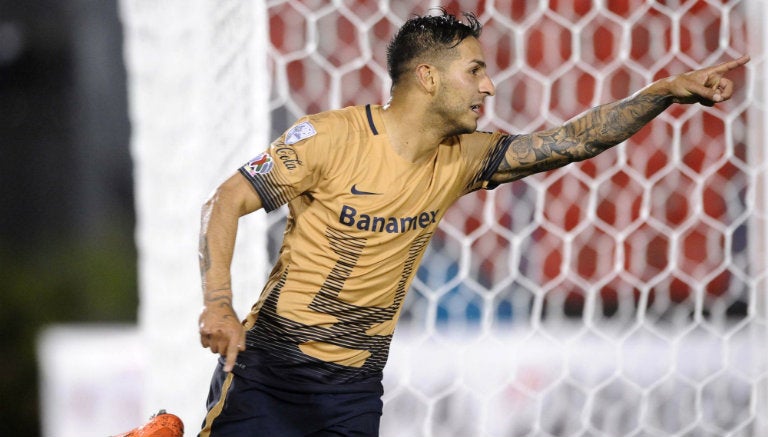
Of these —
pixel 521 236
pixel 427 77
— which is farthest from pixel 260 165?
pixel 521 236

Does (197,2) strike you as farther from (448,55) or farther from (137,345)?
(137,345)

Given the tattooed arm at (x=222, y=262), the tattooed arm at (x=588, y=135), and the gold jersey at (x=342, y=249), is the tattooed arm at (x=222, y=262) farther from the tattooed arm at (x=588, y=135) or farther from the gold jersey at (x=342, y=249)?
the tattooed arm at (x=588, y=135)

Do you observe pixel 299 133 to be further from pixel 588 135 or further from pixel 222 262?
pixel 588 135

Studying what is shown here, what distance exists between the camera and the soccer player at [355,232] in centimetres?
158

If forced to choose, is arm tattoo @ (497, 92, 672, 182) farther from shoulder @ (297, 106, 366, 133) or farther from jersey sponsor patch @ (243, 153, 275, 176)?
jersey sponsor patch @ (243, 153, 275, 176)

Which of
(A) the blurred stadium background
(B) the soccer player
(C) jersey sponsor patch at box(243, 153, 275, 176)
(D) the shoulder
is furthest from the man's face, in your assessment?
(A) the blurred stadium background

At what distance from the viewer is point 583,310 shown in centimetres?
264

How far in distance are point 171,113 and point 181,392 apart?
58 centimetres

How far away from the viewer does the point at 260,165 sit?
4.99 ft

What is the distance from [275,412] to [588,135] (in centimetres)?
67

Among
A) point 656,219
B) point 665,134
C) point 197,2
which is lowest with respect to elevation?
point 656,219

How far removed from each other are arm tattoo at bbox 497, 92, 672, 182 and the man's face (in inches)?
5.1

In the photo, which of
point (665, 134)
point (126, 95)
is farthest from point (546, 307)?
point (126, 95)

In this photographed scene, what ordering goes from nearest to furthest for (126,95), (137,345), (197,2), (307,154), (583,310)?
(307,154) → (197,2) → (137,345) → (583,310) → (126,95)
